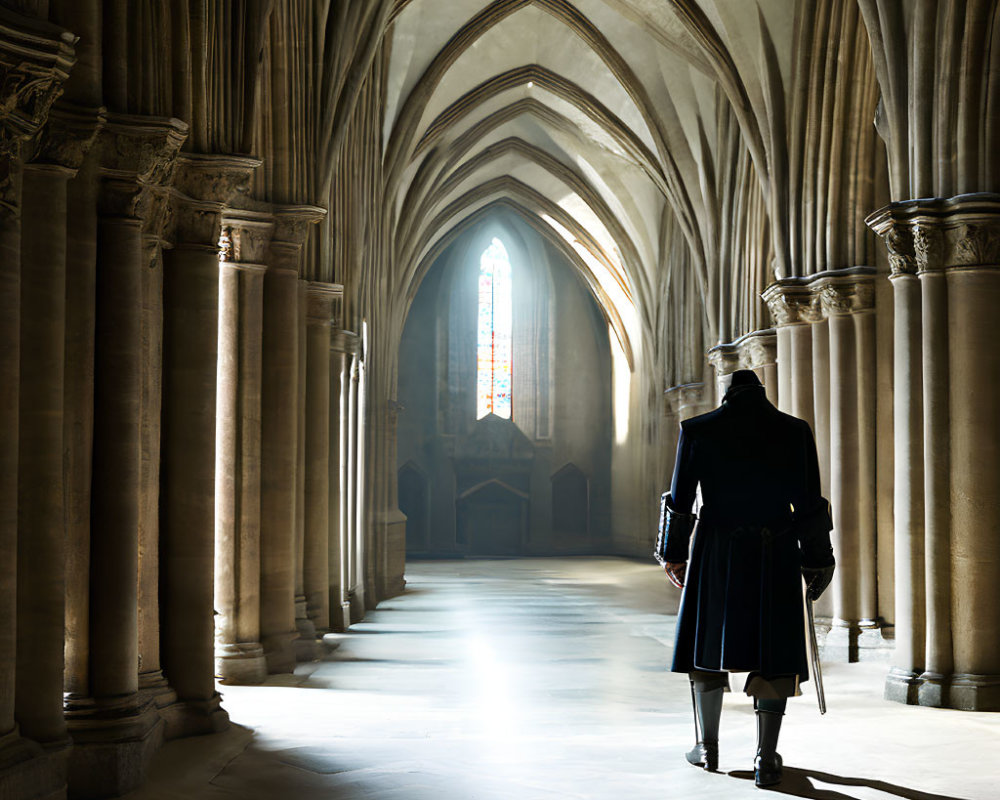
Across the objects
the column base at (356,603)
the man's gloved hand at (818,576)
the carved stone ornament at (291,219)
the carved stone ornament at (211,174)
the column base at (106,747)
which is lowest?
the column base at (356,603)

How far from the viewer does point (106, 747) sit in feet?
18.0

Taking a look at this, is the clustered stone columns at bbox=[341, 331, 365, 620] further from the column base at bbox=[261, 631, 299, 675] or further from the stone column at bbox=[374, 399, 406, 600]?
the column base at bbox=[261, 631, 299, 675]

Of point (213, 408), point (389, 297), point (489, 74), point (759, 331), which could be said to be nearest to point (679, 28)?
point (759, 331)

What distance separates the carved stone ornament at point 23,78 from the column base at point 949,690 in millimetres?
6966

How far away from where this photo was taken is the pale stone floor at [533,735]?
5371 millimetres

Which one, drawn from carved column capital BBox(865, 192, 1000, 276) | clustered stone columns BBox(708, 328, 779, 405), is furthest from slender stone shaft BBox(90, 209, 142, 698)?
clustered stone columns BBox(708, 328, 779, 405)

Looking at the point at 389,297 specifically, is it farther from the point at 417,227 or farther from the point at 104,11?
the point at 104,11

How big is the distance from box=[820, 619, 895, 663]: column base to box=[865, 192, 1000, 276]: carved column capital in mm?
4330

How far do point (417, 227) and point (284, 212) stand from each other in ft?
50.4

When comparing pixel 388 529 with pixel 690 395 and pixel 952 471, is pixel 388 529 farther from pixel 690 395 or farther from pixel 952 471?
pixel 952 471

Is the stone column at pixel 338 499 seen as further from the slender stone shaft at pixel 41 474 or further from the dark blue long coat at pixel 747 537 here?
the dark blue long coat at pixel 747 537

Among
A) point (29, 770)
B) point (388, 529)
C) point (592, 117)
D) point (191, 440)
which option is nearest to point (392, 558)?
point (388, 529)

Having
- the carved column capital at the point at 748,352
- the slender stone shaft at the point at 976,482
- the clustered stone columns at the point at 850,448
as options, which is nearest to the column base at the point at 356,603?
the clustered stone columns at the point at 850,448

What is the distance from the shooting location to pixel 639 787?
5223 mm
